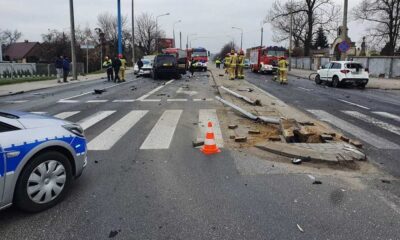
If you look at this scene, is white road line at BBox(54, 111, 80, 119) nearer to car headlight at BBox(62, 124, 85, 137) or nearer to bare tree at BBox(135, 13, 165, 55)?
car headlight at BBox(62, 124, 85, 137)

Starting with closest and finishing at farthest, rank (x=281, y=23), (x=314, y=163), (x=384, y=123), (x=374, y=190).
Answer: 1. (x=374, y=190)
2. (x=314, y=163)
3. (x=384, y=123)
4. (x=281, y=23)

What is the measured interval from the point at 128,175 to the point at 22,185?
1.72m

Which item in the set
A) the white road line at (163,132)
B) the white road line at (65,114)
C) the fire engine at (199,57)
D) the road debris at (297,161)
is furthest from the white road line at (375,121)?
the fire engine at (199,57)

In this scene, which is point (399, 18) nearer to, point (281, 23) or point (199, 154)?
point (281, 23)

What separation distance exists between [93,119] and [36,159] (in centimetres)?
649

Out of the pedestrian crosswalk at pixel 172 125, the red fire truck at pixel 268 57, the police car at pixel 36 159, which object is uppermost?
the red fire truck at pixel 268 57

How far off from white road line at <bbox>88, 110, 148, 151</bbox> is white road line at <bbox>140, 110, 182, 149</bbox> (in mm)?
661

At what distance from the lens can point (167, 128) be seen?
352 inches

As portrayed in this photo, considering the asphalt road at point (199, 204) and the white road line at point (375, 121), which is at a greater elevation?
the white road line at point (375, 121)

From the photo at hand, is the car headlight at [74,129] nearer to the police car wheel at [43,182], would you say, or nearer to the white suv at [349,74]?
the police car wheel at [43,182]

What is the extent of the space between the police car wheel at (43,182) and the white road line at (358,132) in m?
6.00

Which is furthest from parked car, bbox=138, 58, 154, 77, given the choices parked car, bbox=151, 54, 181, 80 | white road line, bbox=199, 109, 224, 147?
white road line, bbox=199, 109, 224, 147

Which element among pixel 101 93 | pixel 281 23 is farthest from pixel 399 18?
pixel 101 93

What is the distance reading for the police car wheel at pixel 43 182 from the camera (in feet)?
12.8
